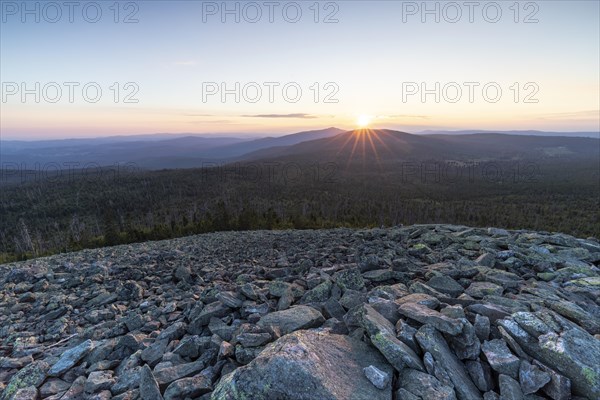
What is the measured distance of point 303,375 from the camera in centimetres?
386

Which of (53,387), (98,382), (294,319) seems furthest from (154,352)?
(294,319)

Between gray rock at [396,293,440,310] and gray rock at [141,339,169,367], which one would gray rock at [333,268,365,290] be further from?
gray rock at [141,339,169,367]

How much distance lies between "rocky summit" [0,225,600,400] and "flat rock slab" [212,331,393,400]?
0.02 metres

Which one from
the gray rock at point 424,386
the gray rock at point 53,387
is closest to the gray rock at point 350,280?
the gray rock at point 424,386

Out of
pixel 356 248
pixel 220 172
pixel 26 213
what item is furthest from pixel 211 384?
pixel 220 172

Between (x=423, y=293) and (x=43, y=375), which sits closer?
(x=43, y=375)

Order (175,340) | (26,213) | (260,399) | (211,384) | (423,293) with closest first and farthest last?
1. (260,399)
2. (211,384)
3. (175,340)
4. (423,293)
5. (26,213)

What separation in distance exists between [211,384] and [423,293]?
4456 millimetres

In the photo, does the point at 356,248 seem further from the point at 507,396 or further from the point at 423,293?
the point at 507,396

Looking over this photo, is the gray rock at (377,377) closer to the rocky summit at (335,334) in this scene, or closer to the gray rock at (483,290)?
the rocky summit at (335,334)

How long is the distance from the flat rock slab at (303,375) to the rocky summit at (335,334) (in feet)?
0.05

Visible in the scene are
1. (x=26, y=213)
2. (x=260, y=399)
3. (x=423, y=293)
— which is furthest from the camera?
(x=26, y=213)

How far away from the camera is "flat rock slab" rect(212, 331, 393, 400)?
3.74 m

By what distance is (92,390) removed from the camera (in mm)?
4906
